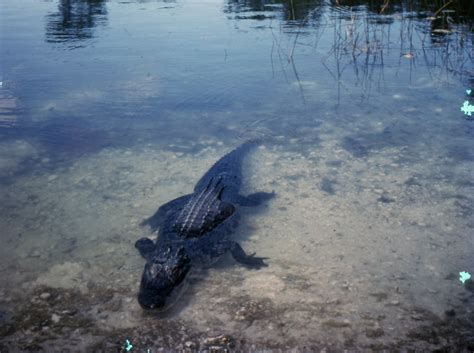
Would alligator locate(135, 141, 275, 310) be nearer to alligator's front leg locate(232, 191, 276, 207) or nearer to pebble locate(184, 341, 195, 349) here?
alligator's front leg locate(232, 191, 276, 207)

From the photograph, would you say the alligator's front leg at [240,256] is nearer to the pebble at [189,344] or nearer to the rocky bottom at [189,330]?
the rocky bottom at [189,330]

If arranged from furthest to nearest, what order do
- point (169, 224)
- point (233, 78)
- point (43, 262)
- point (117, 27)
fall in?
point (117, 27) → point (233, 78) → point (169, 224) → point (43, 262)

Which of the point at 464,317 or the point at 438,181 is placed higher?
the point at 438,181

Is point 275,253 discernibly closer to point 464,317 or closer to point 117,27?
point 464,317

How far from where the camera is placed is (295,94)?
7.49m

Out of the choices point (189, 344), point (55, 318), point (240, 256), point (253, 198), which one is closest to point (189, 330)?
point (189, 344)

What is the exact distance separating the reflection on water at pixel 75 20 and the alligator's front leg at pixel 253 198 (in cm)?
736

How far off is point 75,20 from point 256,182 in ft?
31.6

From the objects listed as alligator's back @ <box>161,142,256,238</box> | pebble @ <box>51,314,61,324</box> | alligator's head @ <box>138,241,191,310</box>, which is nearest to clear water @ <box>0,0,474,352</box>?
pebble @ <box>51,314,61,324</box>

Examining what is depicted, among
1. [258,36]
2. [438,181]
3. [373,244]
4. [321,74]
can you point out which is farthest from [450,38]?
[373,244]

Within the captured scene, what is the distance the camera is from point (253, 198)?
4910 mm

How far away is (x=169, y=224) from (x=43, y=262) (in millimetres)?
1219

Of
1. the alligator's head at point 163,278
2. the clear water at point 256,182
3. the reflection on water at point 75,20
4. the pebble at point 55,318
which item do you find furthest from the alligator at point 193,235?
the reflection on water at point 75,20

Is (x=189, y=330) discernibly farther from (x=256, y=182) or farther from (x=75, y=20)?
(x=75, y=20)
